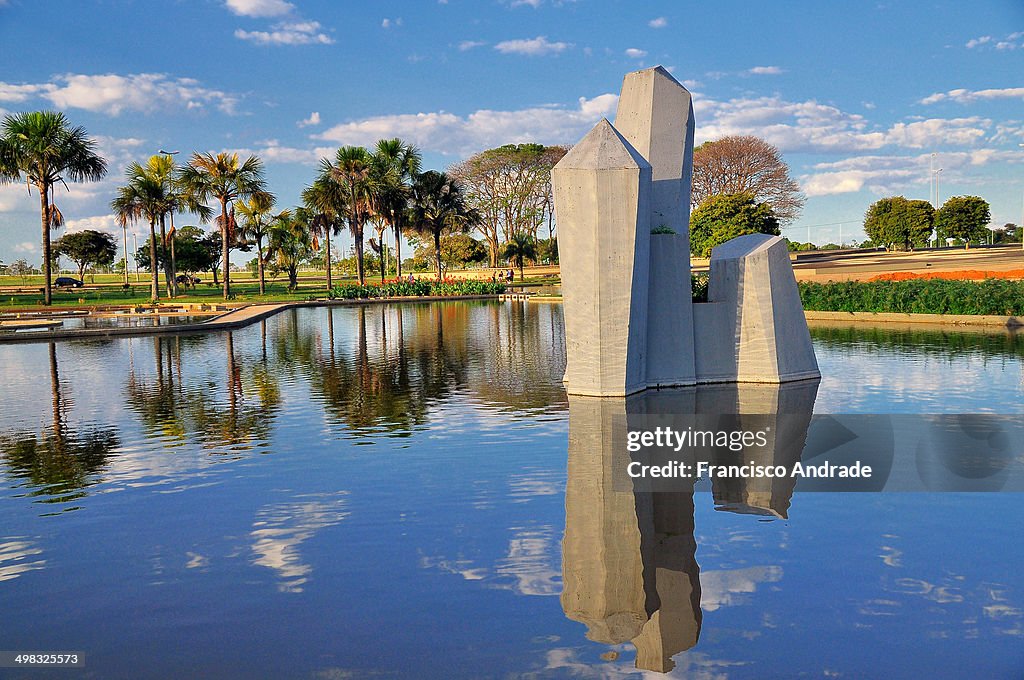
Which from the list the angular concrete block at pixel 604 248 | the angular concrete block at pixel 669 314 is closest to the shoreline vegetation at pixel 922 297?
the angular concrete block at pixel 669 314

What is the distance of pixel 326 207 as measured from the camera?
5928 cm

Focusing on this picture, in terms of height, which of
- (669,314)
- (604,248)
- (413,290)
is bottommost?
(669,314)

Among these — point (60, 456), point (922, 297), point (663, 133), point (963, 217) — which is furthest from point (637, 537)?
point (963, 217)

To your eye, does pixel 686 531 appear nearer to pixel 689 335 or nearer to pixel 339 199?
pixel 689 335

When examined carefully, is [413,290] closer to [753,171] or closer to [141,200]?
[141,200]

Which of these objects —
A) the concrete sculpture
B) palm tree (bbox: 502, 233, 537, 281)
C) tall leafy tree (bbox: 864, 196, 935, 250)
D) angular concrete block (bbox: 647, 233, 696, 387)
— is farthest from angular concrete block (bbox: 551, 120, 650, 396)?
tall leafy tree (bbox: 864, 196, 935, 250)

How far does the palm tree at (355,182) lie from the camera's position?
57.2 meters

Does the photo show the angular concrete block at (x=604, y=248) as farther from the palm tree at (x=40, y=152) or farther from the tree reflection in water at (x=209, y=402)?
the palm tree at (x=40, y=152)

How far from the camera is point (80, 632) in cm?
500

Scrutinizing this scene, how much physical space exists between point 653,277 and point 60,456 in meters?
8.85

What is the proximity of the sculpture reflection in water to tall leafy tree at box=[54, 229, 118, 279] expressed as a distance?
84.8 metres

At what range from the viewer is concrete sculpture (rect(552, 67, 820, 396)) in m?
12.2

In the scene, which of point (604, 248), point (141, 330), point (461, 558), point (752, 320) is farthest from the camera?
point (141, 330)

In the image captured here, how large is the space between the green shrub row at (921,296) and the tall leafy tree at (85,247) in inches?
2961
